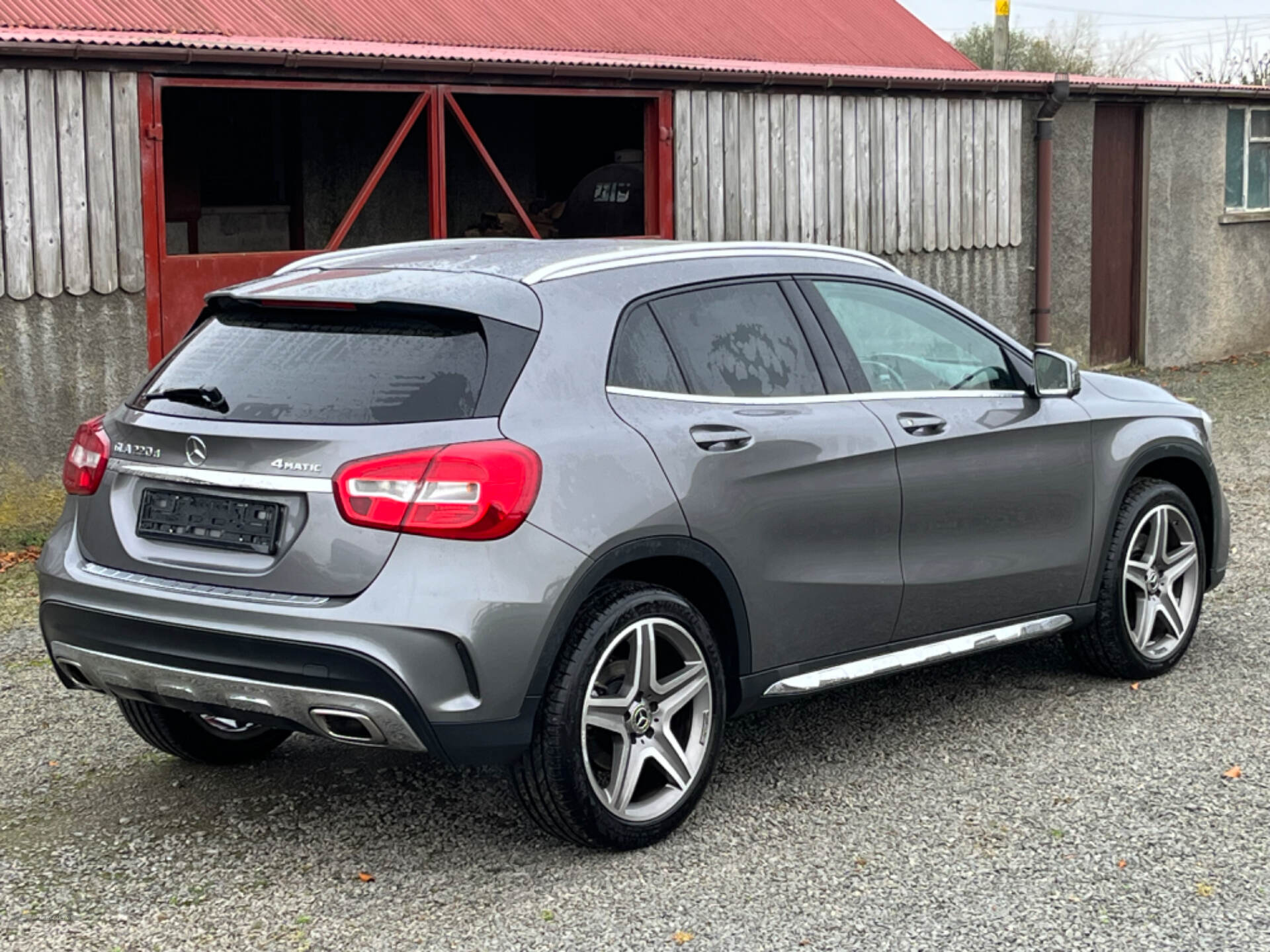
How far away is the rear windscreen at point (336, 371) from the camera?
436 cm

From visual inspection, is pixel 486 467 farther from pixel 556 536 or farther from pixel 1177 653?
pixel 1177 653

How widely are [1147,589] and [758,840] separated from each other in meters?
2.21

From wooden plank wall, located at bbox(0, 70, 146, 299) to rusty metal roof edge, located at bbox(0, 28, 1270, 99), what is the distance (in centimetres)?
24

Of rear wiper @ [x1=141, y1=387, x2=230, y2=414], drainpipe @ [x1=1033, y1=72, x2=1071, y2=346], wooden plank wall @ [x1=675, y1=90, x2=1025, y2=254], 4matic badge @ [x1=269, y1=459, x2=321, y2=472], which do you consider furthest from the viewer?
drainpipe @ [x1=1033, y1=72, x2=1071, y2=346]

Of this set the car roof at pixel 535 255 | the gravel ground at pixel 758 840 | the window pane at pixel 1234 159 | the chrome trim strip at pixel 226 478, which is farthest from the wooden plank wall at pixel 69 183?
the window pane at pixel 1234 159

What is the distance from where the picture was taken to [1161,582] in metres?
6.32

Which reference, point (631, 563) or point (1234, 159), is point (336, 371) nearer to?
point (631, 563)

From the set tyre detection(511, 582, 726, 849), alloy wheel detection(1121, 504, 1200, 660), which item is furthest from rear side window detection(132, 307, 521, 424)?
alloy wheel detection(1121, 504, 1200, 660)

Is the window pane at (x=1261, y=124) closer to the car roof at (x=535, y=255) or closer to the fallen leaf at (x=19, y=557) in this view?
the fallen leaf at (x=19, y=557)

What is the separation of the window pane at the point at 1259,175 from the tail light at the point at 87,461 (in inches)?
660

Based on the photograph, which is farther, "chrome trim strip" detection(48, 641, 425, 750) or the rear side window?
the rear side window

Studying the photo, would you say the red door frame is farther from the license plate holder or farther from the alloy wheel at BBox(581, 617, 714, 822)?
the alloy wheel at BBox(581, 617, 714, 822)

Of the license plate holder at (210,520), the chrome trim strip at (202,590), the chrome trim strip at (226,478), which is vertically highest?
the chrome trim strip at (226,478)

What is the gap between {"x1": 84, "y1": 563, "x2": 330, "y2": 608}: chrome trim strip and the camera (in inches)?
166
